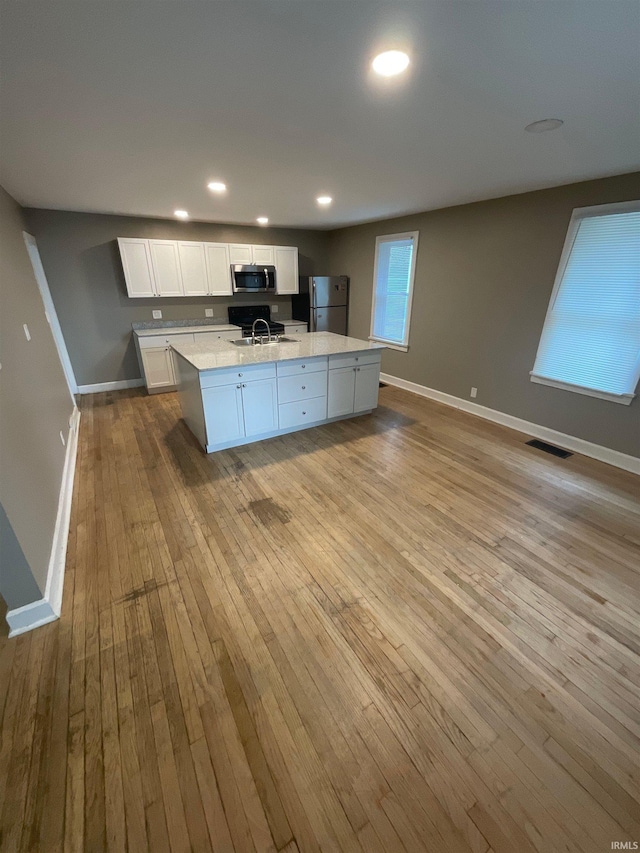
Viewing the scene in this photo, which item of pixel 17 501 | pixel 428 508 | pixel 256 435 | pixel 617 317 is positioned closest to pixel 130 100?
pixel 17 501

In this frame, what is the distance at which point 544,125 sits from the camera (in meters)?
1.85

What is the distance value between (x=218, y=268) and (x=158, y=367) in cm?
179

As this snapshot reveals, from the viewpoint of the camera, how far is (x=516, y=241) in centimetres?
356

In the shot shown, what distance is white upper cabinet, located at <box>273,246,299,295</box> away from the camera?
5551 mm

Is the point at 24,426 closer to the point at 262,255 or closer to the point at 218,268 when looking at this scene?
the point at 218,268

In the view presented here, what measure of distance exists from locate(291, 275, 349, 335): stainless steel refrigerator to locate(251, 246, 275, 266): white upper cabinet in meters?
0.72

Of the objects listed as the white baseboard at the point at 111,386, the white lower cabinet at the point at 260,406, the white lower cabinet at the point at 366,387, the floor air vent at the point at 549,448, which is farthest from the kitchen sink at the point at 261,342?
the floor air vent at the point at 549,448

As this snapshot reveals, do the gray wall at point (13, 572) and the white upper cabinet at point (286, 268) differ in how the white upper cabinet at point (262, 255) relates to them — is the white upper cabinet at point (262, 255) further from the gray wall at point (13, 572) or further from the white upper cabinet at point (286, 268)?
the gray wall at point (13, 572)

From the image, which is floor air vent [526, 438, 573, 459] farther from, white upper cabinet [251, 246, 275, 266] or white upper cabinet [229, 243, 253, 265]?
white upper cabinet [229, 243, 253, 265]

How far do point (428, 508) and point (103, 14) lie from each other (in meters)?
2.92

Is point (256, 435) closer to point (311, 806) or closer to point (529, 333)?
point (311, 806)

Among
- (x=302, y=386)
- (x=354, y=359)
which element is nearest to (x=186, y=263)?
(x=302, y=386)

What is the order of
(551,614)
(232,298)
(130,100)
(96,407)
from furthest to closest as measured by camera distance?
(232,298) → (96,407) → (551,614) → (130,100)

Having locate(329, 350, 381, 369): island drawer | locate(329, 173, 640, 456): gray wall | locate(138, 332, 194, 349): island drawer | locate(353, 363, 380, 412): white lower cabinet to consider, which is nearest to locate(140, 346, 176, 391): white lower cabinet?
locate(138, 332, 194, 349): island drawer
